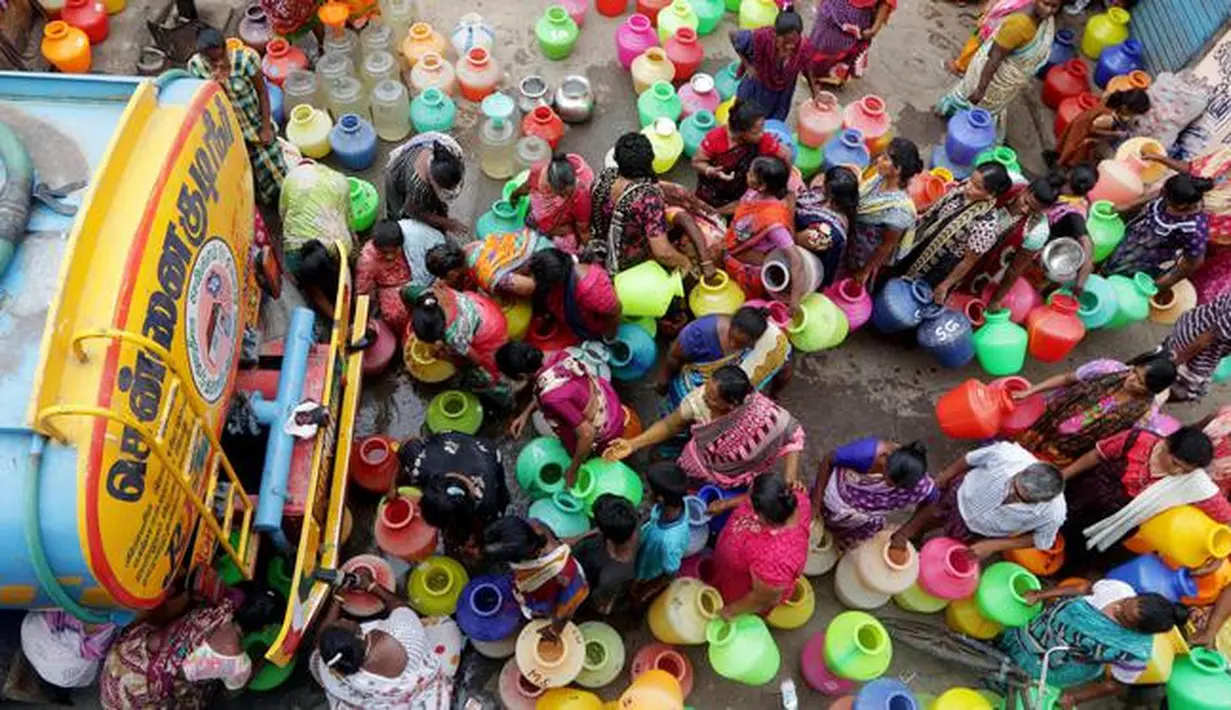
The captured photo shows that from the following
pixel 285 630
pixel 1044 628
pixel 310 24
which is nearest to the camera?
pixel 285 630

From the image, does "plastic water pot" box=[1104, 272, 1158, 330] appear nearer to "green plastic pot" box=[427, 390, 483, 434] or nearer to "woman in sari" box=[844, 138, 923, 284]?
"woman in sari" box=[844, 138, 923, 284]

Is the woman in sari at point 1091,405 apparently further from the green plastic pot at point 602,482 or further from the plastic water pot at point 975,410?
the green plastic pot at point 602,482

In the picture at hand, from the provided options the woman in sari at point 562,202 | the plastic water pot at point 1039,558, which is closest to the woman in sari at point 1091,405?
the plastic water pot at point 1039,558

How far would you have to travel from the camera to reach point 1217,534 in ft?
13.5

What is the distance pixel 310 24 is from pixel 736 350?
4553 millimetres

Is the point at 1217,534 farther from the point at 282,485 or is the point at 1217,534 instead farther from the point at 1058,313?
the point at 282,485

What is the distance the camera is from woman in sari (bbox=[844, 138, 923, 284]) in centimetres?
490

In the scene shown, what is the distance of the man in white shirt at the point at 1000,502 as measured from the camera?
3990mm

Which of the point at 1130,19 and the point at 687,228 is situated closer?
the point at 687,228

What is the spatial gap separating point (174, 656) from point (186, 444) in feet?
3.27

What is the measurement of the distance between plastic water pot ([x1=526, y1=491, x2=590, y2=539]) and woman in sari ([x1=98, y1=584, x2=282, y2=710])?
4.33ft

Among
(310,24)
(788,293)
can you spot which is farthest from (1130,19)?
(310,24)

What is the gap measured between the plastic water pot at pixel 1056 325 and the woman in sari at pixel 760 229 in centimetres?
170

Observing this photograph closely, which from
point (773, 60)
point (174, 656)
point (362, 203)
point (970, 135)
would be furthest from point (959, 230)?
point (174, 656)
